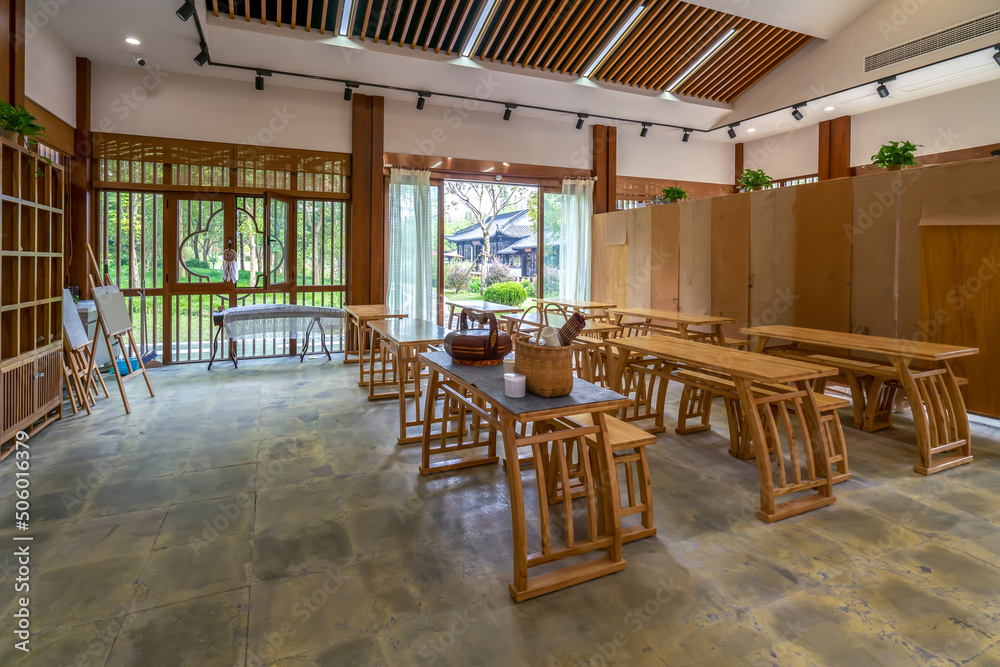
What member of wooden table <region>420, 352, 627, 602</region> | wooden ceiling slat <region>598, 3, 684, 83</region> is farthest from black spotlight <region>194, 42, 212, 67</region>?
wooden table <region>420, 352, 627, 602</region>

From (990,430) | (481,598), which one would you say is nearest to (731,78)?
(990,430)

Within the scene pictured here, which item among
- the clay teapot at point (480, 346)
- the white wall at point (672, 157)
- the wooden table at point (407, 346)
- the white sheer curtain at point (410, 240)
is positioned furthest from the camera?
the white wall at point (672, 157)

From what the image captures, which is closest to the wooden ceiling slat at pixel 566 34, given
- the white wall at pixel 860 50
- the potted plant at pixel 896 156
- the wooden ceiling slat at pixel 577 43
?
the wooden ceiling slat at pixel 577 43

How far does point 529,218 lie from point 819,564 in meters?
10.4

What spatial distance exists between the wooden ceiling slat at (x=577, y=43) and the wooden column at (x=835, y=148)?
138 inches

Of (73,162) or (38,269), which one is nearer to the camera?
(38,269)

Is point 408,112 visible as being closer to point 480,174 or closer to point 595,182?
point 480,174

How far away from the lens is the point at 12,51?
4.07m

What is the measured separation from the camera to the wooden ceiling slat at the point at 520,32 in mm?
5449

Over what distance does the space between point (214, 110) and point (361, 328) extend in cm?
322

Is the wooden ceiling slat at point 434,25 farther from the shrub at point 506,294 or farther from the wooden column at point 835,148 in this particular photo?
the shrub at point 506,294

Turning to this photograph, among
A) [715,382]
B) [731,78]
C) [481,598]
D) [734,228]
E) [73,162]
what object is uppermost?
[731,78]

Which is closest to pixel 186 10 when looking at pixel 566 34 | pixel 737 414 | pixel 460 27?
pixel 460 27

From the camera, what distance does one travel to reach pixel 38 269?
372 centimetres
